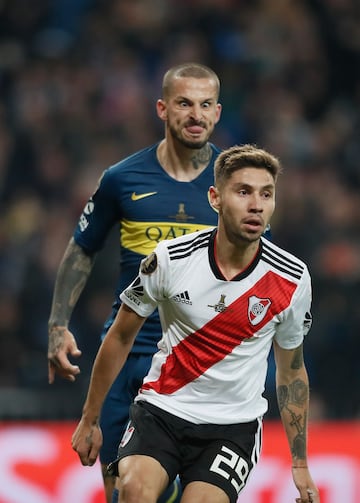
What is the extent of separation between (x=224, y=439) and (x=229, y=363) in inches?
12.0

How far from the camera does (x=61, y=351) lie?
19.3 ft

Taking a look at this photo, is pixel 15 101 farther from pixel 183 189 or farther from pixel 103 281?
pixel 183 189

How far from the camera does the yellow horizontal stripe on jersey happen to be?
5.68m

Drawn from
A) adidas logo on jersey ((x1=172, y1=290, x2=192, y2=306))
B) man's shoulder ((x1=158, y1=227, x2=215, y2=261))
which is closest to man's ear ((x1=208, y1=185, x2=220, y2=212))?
man's shoulder ((x1=158, y1=227, x2=215, y2=261))

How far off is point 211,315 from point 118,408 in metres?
1.14

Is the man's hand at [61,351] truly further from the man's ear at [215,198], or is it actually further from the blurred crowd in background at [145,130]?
the blurred crowd in background at [145,130]

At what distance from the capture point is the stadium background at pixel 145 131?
9.23 metres

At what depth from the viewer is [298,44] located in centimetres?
1230

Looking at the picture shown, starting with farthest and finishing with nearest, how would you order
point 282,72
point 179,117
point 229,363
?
point 282,72 < point 179,117 < point 229,363

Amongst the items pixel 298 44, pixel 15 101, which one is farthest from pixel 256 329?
pixel 298 44

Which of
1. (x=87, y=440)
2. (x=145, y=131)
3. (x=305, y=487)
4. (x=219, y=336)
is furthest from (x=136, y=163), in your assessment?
(x=145, y=131)

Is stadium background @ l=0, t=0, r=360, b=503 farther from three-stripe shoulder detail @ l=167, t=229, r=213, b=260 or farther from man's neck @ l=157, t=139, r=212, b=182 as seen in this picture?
three-stripe shoulder detail @ l=167, t=229, r=213, b=260

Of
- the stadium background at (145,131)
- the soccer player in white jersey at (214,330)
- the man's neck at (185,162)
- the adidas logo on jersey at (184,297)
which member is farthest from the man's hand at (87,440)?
the stadium background at (145,131)

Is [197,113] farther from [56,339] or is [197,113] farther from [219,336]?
[56,339]
